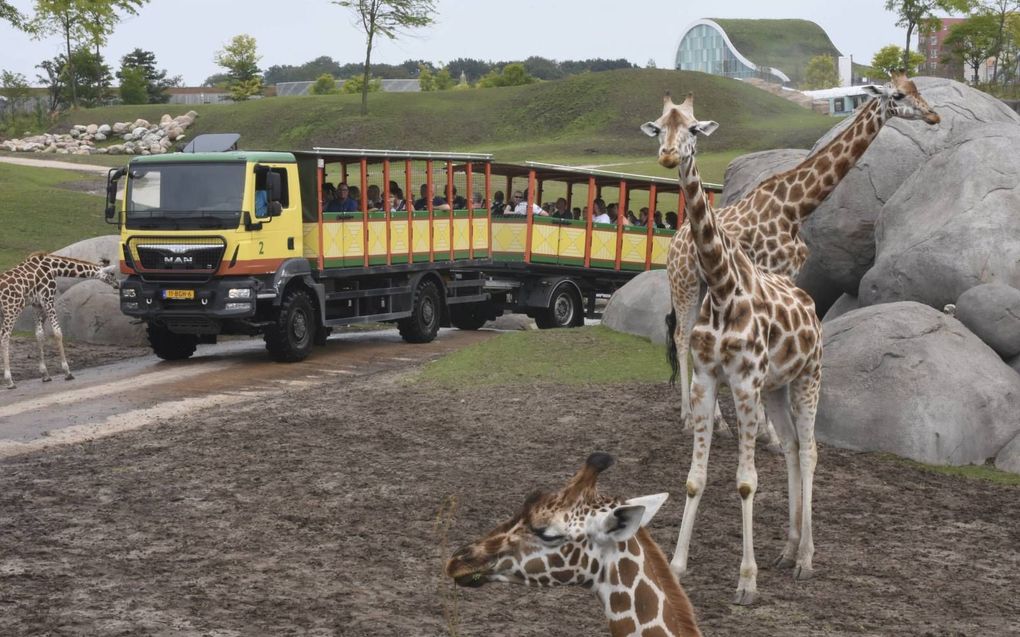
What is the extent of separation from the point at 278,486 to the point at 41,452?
330cm

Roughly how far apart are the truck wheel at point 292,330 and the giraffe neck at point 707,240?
12199mm

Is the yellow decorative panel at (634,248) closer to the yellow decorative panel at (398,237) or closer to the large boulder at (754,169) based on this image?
the large boulder at (754,169)

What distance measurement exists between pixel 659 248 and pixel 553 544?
2324cm

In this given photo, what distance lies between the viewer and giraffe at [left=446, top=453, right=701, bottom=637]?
4707mm

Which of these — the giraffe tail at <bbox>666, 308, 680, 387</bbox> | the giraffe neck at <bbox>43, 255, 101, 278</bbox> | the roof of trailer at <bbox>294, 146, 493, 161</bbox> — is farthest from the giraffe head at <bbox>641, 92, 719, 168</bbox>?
the giraffe neck at <bbox>43, 255, 101, 278</bbox>

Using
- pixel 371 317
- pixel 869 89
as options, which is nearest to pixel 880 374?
pixel 869 89

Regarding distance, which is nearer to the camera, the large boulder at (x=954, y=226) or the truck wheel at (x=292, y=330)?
the large boulder at (x=954, y=226)

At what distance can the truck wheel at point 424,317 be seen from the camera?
23641 millimetres

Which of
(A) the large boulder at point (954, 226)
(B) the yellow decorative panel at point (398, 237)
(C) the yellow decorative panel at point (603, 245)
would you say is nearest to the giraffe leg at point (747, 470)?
(A) the large boulder at point (954, 226)

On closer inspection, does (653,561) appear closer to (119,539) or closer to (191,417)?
(119,539)

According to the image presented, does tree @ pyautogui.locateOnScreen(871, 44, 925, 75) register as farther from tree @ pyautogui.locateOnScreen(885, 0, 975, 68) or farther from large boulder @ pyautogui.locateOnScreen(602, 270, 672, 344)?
large boulder @ pyautogui.locateOnScreen(602, 270, 672, 344)

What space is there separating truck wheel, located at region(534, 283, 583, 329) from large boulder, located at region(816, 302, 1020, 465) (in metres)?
11.9

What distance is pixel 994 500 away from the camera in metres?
11.6

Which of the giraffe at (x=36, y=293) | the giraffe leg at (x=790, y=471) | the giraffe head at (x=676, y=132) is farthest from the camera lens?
the giraffe at (x=36, y=293)
